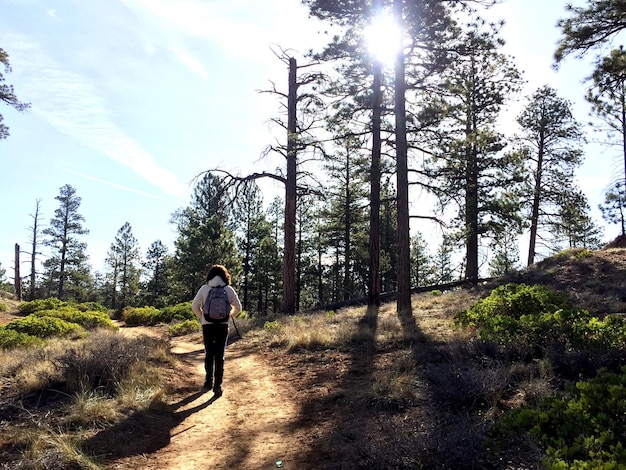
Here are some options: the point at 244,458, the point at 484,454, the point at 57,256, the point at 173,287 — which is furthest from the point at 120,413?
the point at 57,256

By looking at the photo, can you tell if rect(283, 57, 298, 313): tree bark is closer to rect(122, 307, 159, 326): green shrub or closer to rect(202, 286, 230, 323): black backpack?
rect(122, 307, 159, 326): green shrub

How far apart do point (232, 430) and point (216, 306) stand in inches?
69.7

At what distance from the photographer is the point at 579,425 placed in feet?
9.08

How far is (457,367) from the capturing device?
205 inches

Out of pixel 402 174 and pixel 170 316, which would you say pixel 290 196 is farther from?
pixel 170 316

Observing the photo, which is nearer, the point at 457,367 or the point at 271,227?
the point at 457,367

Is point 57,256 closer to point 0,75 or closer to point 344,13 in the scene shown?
point 0,75

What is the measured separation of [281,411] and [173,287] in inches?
1305

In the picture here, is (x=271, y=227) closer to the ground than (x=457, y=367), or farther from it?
farther from it

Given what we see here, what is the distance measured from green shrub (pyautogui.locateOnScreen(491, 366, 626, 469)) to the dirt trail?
6.43ft

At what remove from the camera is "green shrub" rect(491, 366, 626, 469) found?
2.44 meters

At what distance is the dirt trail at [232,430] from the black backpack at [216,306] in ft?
3.62

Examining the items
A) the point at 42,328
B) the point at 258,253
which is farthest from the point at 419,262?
the point at 42,328

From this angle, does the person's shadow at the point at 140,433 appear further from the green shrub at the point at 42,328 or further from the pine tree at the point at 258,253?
the pine tree at the point at 258,253
